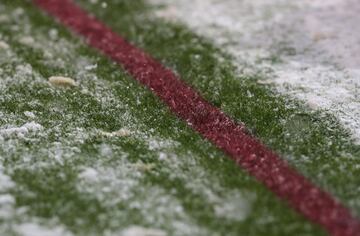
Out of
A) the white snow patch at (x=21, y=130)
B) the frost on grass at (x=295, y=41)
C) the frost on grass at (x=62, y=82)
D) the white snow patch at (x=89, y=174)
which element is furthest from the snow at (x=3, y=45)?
the white snow patch at (x=89, y=174)

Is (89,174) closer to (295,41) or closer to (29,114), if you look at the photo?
(29,114)

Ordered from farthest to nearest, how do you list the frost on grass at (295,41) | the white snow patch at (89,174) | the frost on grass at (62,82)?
1. the frost on grass at (62,82)
2. the frost on grass at (295,41)
3. the white snow patch at (89,174)

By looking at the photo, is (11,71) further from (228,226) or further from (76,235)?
(228,226)

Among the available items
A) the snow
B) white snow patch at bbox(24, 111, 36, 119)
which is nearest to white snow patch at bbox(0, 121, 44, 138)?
white snow patch at bbox(24, 111, 36, 119)

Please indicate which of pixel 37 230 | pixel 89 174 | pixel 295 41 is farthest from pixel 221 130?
pixel 295 41

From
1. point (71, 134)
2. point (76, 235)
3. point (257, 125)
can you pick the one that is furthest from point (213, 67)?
point (76, 235)

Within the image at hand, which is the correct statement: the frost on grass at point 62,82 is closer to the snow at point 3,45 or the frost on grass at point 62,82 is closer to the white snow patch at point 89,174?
the snow at point 3,45
